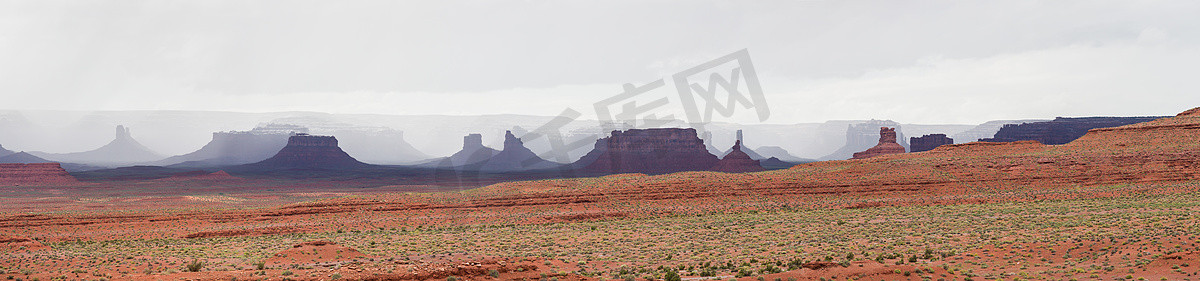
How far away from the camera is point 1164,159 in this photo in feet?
200

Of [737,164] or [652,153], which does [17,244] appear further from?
[652,153]

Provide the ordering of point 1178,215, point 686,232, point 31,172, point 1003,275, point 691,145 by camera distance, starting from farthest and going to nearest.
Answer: point 691,145, point 31,172, point 686,232, point 1178,215, point 1003,275

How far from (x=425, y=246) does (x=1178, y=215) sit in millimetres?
34495

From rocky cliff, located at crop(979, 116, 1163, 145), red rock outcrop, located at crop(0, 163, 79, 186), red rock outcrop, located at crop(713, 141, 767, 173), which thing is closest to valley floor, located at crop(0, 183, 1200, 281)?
red rock outcrop, located at crop(0, 163, 79, 186)

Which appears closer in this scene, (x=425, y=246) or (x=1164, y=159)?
(x=425, y=246)

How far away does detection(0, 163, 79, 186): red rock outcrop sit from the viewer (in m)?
130

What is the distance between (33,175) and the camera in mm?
134875

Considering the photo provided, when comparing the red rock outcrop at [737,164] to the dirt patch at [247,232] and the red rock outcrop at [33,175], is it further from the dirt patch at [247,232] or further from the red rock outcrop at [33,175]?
the red rock outcrop at [33,175]

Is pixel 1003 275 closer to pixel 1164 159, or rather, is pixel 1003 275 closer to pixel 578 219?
pixel 578 219

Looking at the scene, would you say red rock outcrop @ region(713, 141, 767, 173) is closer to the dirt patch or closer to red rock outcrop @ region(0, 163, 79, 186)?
the dirt patch

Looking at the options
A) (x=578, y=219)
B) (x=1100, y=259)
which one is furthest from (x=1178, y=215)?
(x=578, y=219)

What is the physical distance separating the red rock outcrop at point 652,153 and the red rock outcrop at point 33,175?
99381 millimetres

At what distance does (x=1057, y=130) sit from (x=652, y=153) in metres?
86.1

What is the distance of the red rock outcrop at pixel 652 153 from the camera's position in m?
165
